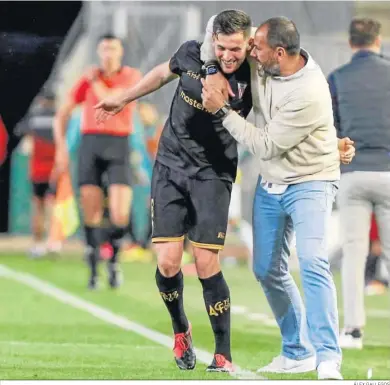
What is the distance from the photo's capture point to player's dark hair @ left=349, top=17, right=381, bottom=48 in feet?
31.8

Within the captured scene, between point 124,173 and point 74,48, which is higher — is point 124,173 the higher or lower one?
the lower one

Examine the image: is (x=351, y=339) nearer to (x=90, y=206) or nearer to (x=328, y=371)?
(x=328, y=371)

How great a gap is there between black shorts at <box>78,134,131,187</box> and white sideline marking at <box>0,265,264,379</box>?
3.78ft

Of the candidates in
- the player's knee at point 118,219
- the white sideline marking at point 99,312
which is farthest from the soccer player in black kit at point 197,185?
the player's knee at point 118,219

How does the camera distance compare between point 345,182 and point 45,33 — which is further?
point 45,33

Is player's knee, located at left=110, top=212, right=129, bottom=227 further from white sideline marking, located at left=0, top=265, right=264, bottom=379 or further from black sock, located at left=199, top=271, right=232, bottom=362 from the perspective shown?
black sock, located at left=199, top=271, right=232, bottom=362

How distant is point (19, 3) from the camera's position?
1867 cm

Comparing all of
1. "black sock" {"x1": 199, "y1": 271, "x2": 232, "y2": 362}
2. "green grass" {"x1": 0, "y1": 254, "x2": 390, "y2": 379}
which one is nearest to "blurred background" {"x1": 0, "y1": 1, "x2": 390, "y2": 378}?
"green grass" {"x1": 0, "y1": 254, "x2": 390, "y2": 379}

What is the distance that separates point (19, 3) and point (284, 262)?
1165 centimetres

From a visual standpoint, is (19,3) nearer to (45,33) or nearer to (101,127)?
(45,33)

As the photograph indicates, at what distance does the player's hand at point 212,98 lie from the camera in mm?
7273

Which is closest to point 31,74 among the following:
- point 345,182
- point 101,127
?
point 101,127

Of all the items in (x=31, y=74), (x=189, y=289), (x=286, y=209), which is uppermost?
(x=31, y=74)

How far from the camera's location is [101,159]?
13422 mm
